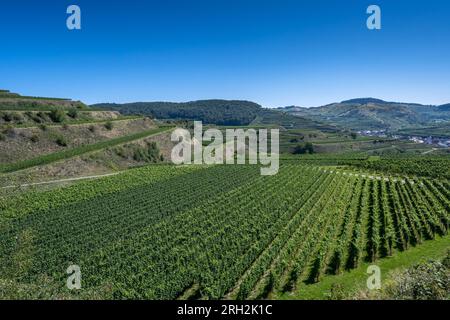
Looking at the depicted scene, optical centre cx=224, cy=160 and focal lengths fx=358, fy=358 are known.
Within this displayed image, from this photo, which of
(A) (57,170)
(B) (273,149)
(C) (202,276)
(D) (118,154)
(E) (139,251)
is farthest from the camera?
(B) (273,149)

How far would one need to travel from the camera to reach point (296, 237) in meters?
33.1

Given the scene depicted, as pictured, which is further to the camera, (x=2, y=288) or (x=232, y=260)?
(x=232, y=260)

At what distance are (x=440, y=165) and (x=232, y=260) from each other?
2736 inches

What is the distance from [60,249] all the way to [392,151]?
472ft

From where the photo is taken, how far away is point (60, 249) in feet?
97.7

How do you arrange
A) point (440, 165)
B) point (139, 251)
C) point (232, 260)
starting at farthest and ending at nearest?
point (440, 165) → point (139, 251) → point (232, 260)
